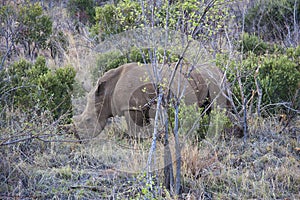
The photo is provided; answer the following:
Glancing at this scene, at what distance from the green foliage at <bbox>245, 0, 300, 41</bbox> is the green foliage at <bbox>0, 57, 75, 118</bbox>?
5628mm

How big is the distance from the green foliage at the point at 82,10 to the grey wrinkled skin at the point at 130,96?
6.79m

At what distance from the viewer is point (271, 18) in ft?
38.0

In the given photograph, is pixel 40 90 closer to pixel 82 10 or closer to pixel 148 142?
pixel 148 142

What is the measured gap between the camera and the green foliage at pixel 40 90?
7.02 meters

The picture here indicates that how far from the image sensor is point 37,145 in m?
6.06

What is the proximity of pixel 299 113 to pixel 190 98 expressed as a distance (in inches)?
70.8

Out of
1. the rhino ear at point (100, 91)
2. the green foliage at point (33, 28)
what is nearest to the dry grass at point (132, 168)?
the rhino ear at point (100, 91)

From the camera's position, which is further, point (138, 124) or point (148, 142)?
point (138, 124)

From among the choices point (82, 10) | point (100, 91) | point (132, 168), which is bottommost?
point (132, 168)

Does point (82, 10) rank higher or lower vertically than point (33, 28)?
higher

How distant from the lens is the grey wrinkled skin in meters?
6.07

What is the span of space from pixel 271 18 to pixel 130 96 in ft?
22.4

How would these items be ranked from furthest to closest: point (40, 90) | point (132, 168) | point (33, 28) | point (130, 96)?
point (33, 28), point (40, 90), point (130, 96), point (132, 168)

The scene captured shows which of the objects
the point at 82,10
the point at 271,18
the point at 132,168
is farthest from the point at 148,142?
the point at 82,10
